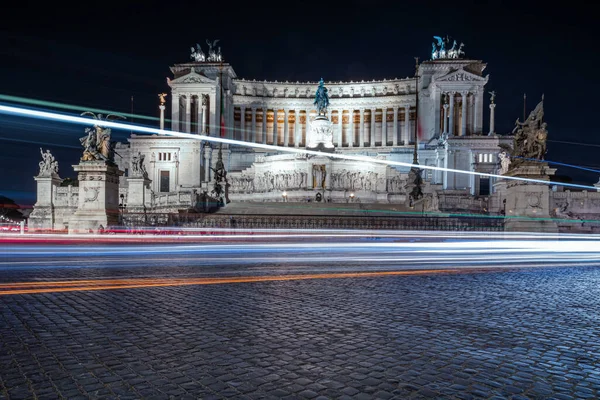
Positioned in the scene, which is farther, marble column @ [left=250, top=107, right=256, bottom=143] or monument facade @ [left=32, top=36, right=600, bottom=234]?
marble column @ [left=250, top=107, right=256, bottom=143]

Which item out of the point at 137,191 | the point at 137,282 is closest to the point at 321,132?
the point at 137,191

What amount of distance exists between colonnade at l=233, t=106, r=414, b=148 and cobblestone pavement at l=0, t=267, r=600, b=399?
81.3 m

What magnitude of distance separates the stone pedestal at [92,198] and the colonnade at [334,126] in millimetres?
64715

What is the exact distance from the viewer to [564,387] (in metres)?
4.34

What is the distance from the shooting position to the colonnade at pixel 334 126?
88.6 m

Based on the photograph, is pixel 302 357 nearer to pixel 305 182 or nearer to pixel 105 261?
pixel 105 261

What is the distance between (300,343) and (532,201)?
20.8 metres

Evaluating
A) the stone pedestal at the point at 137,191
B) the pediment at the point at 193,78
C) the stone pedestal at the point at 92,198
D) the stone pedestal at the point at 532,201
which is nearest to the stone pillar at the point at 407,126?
the pediment at the point at 193,78

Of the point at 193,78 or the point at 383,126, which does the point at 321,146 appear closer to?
the point at 383,126

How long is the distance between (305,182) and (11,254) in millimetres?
47075

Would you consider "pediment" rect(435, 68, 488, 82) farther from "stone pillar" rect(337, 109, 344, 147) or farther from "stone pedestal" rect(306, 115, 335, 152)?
"stone pedestal" rect(306, 115, 335, 152)

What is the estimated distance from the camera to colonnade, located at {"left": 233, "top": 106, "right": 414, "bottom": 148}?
291 feet

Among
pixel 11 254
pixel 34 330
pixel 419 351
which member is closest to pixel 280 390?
pixel 419 351

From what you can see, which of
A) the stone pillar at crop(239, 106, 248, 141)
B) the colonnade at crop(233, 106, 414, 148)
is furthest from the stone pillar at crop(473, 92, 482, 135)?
the stone pillar at crop(239, 106, 248, 141)
